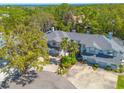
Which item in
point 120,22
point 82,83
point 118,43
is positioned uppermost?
point 120,22

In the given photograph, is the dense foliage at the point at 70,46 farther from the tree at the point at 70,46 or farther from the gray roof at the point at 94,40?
the gray roof at the point at 94,40

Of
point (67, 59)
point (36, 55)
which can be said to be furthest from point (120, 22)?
point (36, 55)

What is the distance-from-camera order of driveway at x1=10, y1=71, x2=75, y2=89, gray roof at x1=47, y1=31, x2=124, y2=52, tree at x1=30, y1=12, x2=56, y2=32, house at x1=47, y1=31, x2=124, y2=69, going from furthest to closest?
tree at x1=30, y1=12, x2=56, y2=32 → gray roof at x1=47, y1=31, x2=124, y2=52 → house at x1=47, y1=31, x2=124, y2=69 → driveway at x1=10, y1=71, x2=75, y2=89

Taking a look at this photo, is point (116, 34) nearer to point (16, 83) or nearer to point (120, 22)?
point (120, 22)

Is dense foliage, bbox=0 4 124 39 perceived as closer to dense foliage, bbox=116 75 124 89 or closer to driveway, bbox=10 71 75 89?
dense foliage, bbox=116 75 124 89

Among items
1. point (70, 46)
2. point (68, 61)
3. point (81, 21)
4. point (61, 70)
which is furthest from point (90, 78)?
point (81, 21)

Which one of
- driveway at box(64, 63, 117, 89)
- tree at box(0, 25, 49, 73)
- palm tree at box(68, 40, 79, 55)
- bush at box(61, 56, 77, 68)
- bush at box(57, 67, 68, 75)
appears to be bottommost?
driveway at box(64, 63, 117, 89)

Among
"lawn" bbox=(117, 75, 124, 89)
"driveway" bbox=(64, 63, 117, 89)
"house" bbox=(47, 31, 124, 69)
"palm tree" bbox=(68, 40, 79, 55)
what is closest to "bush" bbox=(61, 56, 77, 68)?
"driveway" bbox=(64, 63, 117, 89)
